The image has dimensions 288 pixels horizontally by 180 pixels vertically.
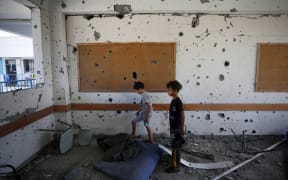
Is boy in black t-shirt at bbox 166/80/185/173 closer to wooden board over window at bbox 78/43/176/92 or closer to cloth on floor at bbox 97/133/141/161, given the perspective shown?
cloth on floor at bbox 97/133/141/161

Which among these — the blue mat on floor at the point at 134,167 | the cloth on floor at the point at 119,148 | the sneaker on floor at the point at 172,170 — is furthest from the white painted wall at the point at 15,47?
the sneaker on floor at the point at 172,170

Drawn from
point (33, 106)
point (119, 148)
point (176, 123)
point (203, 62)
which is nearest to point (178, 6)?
point (203, 62)

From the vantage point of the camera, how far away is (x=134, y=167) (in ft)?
6.82

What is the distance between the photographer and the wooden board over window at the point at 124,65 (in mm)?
3107

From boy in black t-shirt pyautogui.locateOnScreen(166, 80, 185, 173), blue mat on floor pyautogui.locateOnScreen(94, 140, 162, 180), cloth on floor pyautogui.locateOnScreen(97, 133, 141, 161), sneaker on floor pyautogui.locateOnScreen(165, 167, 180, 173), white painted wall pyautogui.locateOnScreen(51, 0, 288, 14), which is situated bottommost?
sneaker on floor pyautogui.locateOnScreen(165, 167, 180, 173)

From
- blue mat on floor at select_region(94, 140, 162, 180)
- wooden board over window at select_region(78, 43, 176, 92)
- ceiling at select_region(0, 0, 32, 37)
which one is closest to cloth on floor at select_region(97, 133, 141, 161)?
blue mat on floor at select_region(94, 140, 162, 180)

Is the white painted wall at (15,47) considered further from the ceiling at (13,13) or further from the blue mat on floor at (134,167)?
→ the blue mat on floor at (134,167)

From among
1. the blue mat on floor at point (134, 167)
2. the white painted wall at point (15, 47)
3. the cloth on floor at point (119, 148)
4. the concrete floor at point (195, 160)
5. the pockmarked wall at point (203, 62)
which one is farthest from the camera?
the white painted wall at point (15, 47)

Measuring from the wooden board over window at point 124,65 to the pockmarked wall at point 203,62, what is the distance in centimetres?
11

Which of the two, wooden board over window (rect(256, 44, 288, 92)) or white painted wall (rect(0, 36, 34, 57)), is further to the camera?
white painted wall (rect(0, 36, 34, 57))

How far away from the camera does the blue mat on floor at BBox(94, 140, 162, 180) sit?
6.56 feet

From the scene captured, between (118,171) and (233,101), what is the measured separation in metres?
2.44

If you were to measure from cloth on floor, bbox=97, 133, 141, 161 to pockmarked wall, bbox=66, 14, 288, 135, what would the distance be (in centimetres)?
58

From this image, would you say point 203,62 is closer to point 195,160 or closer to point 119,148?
point 195,160
